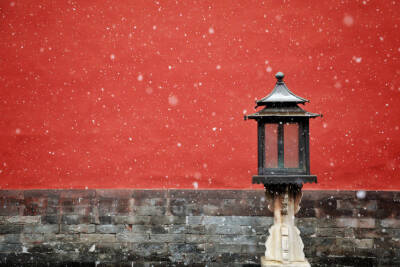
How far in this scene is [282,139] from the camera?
2.90m

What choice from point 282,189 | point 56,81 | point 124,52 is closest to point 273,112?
point 282,189

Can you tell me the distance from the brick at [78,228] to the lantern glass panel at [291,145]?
272 centimetres

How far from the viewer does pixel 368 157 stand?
4191mm

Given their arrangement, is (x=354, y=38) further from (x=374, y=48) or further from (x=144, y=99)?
Result: (x=144, y=99)

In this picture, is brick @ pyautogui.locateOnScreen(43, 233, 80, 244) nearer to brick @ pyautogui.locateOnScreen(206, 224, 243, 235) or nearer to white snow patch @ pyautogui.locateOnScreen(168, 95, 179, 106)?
brick @ pyautogui.locateOnScreen(206, 224, 243, 235)

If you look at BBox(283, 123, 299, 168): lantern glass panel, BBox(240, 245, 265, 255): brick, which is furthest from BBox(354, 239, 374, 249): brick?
BBox(283, 123, 299, 168): lantern glass panel

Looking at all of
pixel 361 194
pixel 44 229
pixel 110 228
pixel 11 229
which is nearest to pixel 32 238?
pixel 44 229

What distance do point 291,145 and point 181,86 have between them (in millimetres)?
1970

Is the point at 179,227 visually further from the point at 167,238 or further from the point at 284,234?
the point at 284,234

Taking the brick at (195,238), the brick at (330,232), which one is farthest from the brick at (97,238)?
the brick at (330,232)

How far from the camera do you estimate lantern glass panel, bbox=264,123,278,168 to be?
9.52 ft

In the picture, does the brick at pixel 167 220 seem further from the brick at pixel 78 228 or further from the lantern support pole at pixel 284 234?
the lantern support pole at pixel 284 234

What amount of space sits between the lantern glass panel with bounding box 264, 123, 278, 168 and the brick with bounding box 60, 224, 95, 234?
258 centimetres

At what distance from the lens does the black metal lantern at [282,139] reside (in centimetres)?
286
